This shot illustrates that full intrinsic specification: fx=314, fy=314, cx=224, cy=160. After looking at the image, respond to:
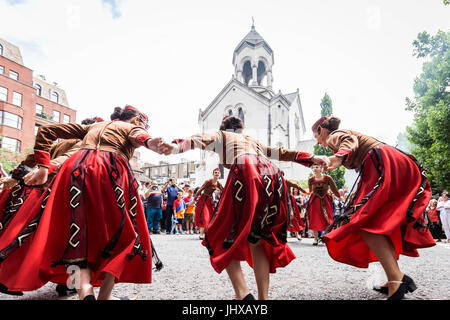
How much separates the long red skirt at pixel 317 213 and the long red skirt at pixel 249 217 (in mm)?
6463

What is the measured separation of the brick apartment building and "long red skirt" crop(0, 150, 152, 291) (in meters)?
35.2

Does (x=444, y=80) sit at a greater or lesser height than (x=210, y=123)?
lesser

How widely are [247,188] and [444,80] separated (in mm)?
22356

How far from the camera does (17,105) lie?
35719mm

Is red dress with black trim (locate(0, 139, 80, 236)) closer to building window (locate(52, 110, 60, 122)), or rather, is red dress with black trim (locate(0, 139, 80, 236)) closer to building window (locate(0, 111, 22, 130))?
building window (locate(0, 111, 22, 130))

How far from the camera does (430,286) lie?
3656 mm

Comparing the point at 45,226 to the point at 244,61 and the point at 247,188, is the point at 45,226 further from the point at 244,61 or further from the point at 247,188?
the point at 244,61

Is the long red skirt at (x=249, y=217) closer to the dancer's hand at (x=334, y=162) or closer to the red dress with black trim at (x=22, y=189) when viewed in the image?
the dancer's hand at (x=334, y=162)

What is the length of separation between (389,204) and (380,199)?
145 mm

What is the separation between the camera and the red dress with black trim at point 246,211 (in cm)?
267

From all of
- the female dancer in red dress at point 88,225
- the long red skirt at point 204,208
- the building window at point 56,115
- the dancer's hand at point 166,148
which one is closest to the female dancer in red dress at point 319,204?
the long red skirt at point 204,208
